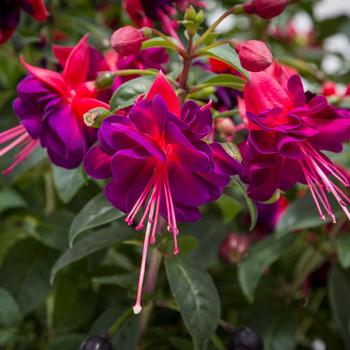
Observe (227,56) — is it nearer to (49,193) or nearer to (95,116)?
(95,116)

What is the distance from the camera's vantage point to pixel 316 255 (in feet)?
3.80

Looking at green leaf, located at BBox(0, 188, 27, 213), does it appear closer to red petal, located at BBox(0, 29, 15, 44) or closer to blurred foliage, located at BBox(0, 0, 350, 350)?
blurred foliage, located at BBox(0, 0, 350, 350)

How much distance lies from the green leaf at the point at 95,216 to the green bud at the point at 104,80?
0.47ft

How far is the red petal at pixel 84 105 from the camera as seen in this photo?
26.8 inches

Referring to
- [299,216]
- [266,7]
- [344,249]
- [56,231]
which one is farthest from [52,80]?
[344,249]

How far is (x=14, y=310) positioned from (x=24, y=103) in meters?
0.33

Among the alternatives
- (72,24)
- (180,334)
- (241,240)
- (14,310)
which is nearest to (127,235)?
(14,310)

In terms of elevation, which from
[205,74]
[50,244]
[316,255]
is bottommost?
[316,255]

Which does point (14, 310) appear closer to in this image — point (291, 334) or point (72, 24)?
point (291, 334)

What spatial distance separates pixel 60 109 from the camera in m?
0.70

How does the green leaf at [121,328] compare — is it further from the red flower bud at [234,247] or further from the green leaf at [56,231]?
the red flower bud at [234,247]

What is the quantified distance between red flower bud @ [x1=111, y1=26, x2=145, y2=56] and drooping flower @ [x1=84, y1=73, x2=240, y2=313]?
56 mm

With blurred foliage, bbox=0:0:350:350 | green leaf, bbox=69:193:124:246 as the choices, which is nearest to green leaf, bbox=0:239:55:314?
blurred foliage, bbox=0:0:350:350

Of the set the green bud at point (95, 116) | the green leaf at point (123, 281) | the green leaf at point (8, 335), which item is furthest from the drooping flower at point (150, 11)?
the green leaf at point (8, 335)
